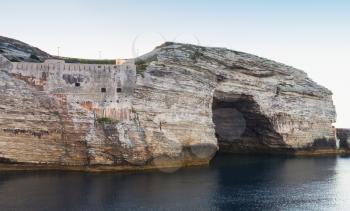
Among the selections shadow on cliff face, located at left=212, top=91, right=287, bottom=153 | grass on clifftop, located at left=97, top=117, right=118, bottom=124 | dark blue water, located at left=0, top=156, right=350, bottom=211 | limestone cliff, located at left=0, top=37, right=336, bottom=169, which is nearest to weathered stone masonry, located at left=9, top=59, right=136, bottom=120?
grass on clifftop, located at left=97, top=117, right=118, bottom=124

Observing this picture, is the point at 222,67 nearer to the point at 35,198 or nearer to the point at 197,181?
the point at 197,181

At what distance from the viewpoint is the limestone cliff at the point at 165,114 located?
46062mm

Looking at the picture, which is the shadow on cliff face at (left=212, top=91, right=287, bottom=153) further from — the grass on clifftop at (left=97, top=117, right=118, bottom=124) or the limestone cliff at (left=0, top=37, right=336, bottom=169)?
the grass on clifftop at (left=97, top=117, right=118, bottom=124)

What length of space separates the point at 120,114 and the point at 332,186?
2131 centimetres

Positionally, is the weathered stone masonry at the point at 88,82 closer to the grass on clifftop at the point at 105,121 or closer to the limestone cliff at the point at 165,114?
the grass on clifftop at the point at 105,121

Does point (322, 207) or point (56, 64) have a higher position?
A: point (56, 64)

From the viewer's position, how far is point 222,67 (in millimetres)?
61531

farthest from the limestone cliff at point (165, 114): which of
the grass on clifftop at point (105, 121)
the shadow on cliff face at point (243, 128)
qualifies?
the grass on clifftop at point (105, 121)

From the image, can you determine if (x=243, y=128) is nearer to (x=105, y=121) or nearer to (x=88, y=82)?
(x=105, y=121)

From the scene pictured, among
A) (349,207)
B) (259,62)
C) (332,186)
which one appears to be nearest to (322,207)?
(349,207)

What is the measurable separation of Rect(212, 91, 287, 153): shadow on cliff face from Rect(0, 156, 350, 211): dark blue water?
14994 mm

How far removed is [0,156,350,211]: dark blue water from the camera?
3297 centimetres

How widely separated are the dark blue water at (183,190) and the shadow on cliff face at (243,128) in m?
15.0

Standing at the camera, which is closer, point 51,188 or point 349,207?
point 349,207
